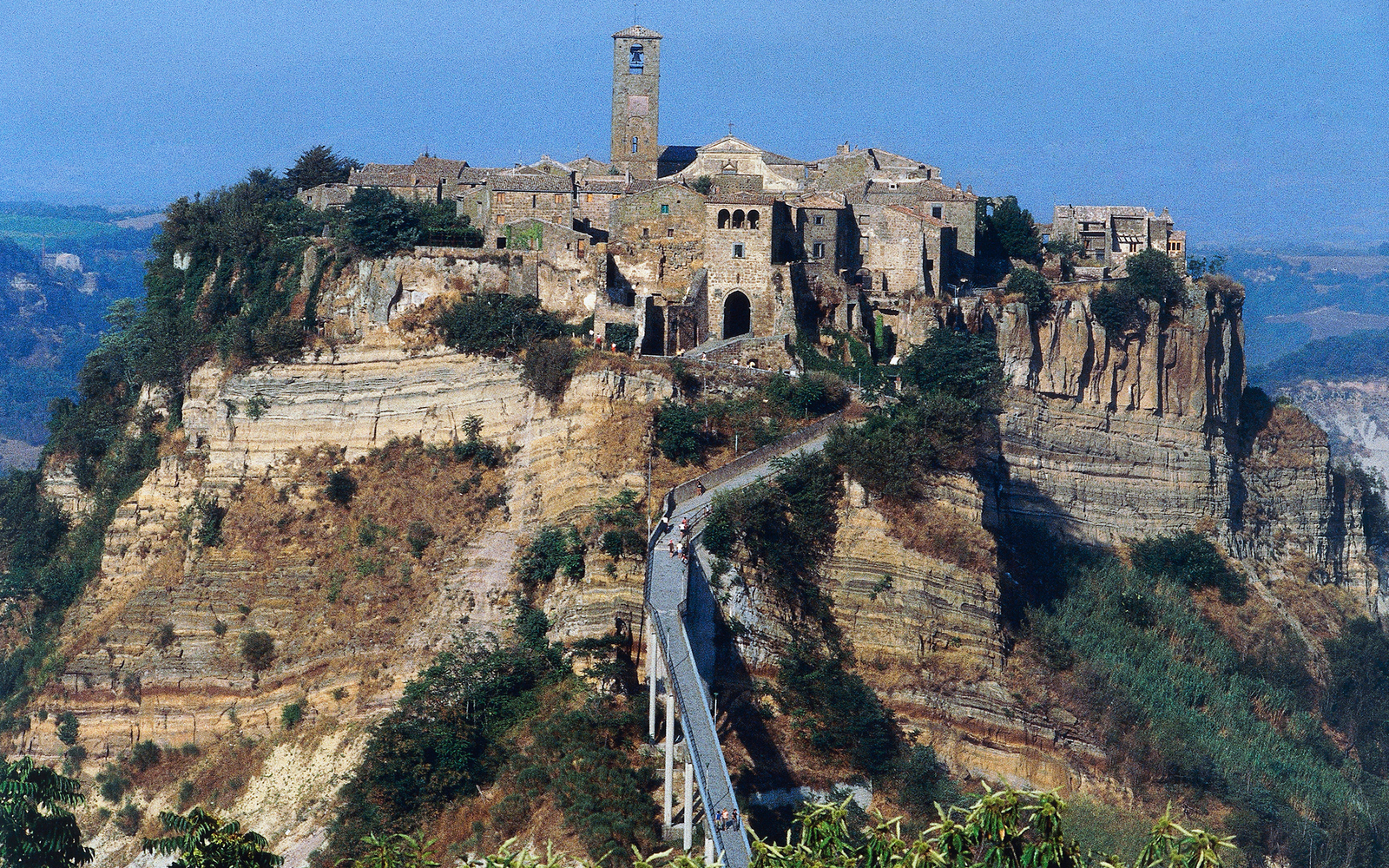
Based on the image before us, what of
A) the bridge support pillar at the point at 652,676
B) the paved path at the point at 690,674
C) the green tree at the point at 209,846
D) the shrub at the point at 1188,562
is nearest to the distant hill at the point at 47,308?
the shrub at the point at 1188,562

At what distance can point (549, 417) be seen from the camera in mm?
43656

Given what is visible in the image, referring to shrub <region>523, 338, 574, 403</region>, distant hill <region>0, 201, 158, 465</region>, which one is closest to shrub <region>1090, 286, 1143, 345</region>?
shrub <region>523, 338, 574, 403</region>

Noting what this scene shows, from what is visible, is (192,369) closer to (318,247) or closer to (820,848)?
(318,247)

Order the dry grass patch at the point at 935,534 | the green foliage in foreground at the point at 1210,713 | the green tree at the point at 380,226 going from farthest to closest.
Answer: the green tree at the point at 380,226
the dry grass patch at the point at 935,534
the green foliage in foreground at the point at 1210,713

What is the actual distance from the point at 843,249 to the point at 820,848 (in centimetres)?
2803

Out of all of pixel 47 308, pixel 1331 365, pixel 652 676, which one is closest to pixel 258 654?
pixel 652 676

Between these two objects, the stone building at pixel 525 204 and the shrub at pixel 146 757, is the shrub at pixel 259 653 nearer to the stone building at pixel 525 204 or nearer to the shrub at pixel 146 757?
the shrub at pixel 146 757

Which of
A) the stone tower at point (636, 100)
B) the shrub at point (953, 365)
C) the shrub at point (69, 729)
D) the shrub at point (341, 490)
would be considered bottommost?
the shrub at point (69, 729)

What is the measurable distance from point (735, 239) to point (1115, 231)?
51.2 ft

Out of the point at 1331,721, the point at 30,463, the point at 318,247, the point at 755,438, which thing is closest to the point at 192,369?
the point at 318,247

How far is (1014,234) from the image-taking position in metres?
54.6

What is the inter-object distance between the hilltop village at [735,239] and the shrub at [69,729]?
14.2 meters

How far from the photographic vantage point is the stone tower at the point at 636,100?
57125 mm

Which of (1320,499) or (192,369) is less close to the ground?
(192,369)
